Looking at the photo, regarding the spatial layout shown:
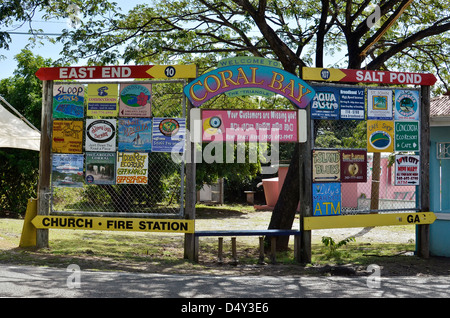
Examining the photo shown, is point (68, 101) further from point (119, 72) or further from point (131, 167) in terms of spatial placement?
point (131, 167)

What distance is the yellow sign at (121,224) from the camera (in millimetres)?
8656

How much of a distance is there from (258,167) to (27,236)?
16278 millimetres

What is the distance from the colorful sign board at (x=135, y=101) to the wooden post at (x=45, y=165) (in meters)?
1.50

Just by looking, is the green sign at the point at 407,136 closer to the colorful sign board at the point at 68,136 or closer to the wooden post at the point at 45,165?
the colorful sign board at the point at 68,136

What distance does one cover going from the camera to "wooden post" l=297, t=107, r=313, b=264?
8969 mm

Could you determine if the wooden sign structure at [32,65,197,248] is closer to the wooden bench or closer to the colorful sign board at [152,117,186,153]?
the wooden bench

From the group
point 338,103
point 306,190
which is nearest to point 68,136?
point 306,190

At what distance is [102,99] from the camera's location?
9.14 metres

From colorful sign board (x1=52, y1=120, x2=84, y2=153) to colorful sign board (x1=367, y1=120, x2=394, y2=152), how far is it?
5562 mm

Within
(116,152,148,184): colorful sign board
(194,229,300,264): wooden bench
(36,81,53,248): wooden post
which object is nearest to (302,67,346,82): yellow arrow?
(194,229,300,264): wooden bench

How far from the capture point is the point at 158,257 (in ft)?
30.3

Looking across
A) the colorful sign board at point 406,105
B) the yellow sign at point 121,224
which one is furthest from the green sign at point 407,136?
the yellow sign at point 121,224
